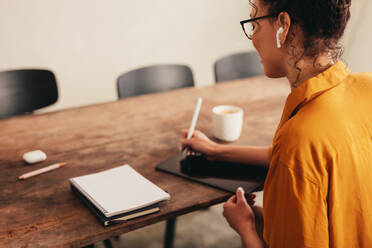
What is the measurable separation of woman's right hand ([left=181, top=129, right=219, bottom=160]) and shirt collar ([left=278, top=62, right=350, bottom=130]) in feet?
1.32

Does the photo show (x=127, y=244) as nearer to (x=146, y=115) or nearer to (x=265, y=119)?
(x=146, y=115)

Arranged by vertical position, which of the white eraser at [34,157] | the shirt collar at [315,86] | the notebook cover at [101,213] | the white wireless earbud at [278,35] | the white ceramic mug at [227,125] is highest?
the white wireless earbud at [278,35]

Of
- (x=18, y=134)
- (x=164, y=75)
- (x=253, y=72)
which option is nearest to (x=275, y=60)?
(x=18, y=134)

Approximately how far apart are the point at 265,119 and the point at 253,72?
992 mm

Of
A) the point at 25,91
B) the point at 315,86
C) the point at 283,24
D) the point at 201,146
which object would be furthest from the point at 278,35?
the point at 25,91

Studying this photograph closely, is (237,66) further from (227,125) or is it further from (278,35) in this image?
(278,35)

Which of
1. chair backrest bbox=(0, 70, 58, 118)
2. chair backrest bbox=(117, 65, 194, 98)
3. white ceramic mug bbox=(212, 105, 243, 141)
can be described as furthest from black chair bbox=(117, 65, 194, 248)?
white ceramic mug bbox=(212, 105, 243, 141)

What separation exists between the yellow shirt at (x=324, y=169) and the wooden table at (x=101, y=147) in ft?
0.93

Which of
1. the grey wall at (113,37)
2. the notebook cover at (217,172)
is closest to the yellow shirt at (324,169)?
the notebook cover at (217,172)

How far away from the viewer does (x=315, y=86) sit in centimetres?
77

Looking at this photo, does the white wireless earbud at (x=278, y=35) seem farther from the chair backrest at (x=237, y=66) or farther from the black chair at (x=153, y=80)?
the chair backrest at (x=237, y=66)

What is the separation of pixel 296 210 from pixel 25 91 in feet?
5.45

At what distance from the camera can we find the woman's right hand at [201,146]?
1174 millimetres

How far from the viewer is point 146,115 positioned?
1.57 metres
